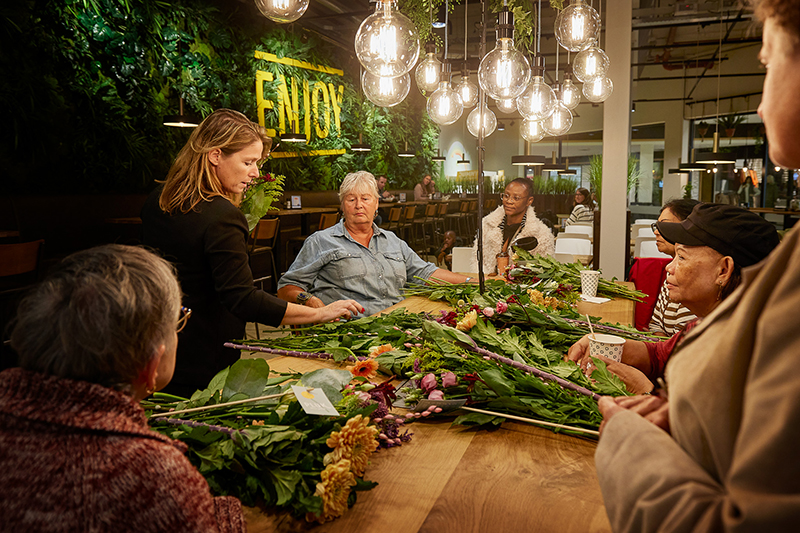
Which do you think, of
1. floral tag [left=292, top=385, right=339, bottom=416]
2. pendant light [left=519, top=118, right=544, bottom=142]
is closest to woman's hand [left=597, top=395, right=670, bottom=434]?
floral tag [left=292, top=385, right=339, bottom=416]

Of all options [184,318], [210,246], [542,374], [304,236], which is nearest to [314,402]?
[184,318]

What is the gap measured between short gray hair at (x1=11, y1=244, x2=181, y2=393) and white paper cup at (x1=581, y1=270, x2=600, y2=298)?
273 centimetres

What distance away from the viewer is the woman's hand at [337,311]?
7.18 ft

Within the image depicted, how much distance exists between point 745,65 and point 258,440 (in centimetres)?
1603

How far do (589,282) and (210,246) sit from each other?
7.01ft

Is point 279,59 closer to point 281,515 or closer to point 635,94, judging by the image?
point 281,515

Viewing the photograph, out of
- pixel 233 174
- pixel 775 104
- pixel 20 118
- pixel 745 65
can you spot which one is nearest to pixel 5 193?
pixel 20 118

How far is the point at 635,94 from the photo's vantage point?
53.6 ft

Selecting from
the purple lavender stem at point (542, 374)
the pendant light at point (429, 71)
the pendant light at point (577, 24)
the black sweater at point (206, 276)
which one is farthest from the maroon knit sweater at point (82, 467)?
the pendant light at point (429, 71)

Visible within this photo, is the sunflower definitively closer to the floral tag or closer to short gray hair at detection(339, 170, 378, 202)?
the floral tag

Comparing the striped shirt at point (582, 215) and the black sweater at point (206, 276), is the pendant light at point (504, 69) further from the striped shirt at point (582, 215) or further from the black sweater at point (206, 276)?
the striped shirt at point (582, 215)

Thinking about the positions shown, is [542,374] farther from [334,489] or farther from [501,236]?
[501,236]

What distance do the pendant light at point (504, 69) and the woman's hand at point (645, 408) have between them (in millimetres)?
1688

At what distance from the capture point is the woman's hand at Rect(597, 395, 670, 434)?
0.75 m
